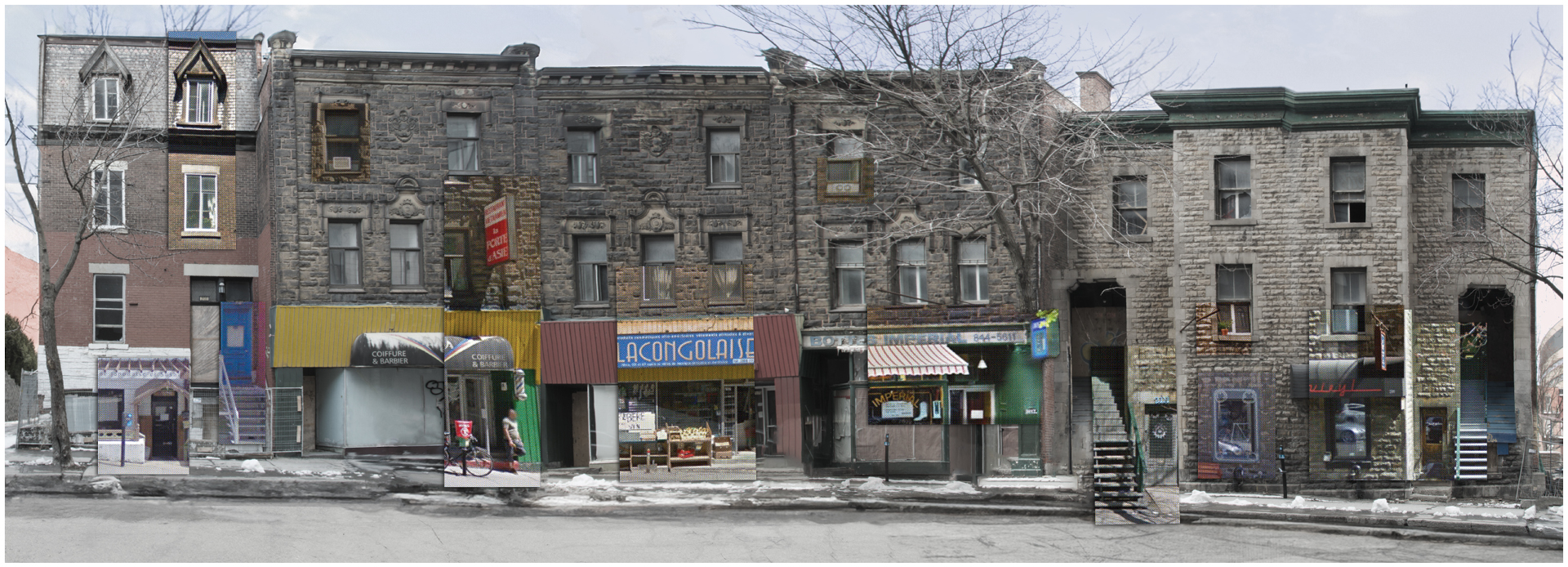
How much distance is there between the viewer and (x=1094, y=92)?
728 inches

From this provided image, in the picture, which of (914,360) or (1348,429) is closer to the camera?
(1348,429)

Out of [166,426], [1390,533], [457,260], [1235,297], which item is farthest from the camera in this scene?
[166,426]

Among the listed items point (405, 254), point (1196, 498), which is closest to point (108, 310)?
point (405, 254)

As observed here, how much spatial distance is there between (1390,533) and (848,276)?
867 centimetres

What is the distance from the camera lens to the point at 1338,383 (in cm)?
1791

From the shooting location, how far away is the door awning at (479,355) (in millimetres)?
18141

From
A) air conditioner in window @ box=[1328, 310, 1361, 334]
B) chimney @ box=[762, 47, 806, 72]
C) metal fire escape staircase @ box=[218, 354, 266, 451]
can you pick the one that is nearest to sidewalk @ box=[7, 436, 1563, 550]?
metal fire escape staircase @ box=[218, 354, 266, 451]

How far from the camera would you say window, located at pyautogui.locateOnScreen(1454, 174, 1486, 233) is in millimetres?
18156

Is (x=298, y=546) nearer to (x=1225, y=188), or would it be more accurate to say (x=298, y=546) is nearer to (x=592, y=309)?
(x=592, y=309)

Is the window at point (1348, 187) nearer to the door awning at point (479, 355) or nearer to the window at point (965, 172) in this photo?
the window at point (965, 172)

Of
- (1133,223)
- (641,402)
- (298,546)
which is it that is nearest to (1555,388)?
(1133,223)

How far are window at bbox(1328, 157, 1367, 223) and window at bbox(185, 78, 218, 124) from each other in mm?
19872

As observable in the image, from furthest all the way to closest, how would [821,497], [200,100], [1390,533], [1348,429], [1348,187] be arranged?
1. [200,100]
2. [1348,187]
3. [1348,429]
4. [821,497]
5. [1390,533]

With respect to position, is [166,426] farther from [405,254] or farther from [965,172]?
[965,172]
